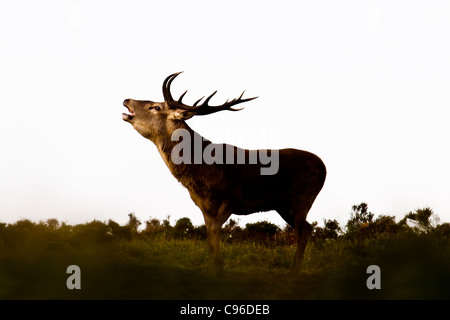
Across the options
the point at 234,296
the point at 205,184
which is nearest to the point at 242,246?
the point at 205,184

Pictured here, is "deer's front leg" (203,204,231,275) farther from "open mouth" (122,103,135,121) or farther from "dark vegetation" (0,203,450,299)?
"open mouth" (122,103,135,121)

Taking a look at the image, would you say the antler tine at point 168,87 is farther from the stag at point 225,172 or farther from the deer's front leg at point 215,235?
the deer's front leg at point 215,235

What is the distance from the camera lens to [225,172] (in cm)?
1085

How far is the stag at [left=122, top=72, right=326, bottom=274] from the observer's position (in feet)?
35.1

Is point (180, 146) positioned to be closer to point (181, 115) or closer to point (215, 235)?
point (181, 115)

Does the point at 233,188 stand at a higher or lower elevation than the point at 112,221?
higher

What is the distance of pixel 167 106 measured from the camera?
11.7 meters

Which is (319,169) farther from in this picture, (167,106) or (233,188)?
(167,106)

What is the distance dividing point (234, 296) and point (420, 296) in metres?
1.77

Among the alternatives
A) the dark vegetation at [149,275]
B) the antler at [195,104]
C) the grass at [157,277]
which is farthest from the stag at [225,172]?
the grass at [157,277]

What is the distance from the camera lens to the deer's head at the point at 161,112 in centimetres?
1149

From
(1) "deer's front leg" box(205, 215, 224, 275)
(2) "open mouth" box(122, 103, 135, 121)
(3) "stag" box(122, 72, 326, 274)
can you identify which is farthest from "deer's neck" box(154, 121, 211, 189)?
(1) "deer's front leg" box(205, 215, 224, 275)
